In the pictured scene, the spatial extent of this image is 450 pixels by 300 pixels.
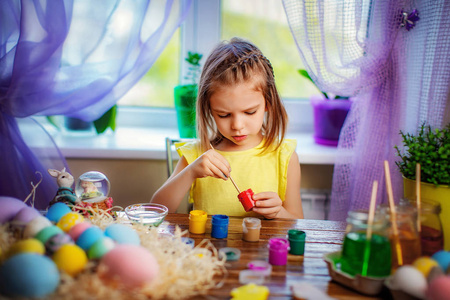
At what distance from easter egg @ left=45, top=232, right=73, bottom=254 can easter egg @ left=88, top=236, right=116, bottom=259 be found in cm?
5

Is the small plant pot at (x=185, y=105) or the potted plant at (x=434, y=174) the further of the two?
the small plant pot at (x=185, y=105)

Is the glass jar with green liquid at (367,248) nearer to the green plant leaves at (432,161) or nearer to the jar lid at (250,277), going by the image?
the jar lid at (250,277)

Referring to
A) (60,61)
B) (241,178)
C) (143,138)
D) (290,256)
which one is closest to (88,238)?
(290,256)

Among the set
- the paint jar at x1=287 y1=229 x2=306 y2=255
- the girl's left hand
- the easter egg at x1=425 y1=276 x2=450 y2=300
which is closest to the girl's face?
the girl's left hand

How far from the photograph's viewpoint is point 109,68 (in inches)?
73.2

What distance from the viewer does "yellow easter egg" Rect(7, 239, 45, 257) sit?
0.81 m

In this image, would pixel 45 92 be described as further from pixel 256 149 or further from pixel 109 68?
pixel 256 149

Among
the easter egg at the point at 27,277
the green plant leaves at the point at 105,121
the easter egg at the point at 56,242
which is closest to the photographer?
the easter egg at the point at 27,277

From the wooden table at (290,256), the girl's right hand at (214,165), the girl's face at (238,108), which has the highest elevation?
the girl's face at (238,108)

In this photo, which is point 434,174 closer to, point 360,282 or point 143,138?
point 360,282

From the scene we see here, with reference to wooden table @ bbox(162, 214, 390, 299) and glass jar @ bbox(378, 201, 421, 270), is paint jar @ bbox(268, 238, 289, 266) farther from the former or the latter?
glass jar @ bbox(378, 201, 421, 270)

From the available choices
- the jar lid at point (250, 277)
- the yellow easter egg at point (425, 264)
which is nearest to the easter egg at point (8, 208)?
the jar lid at point (250, 277)

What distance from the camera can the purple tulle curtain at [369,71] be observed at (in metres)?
1.65

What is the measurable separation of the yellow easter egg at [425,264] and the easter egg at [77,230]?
71 centimetres
